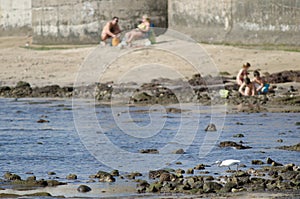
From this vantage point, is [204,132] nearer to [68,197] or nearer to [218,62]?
[68,197]

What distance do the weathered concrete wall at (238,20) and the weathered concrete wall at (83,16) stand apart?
2.26ft

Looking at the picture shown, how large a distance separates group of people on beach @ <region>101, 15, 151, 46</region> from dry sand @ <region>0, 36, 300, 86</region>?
0.28 meters

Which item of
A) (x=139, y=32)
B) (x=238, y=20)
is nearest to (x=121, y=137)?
(x=238, y=20)

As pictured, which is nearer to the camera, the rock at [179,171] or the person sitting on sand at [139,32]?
the rock at [179,171]

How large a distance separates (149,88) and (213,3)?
442cm

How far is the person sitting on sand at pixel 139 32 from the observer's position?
22.8 metres

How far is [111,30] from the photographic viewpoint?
23406 mm

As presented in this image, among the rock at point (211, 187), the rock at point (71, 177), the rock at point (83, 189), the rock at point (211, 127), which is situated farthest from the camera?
the rock at point (211, 127)

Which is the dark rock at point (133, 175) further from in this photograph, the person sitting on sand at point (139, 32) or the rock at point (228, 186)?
the person sitting on sand at point (139, 32)

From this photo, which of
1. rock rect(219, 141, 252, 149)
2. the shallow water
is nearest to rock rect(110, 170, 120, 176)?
the shallow water

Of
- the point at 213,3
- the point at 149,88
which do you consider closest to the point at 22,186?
the point at 149,88

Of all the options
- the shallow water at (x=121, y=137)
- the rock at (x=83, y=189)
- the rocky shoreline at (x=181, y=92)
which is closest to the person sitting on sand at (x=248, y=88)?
the rocky shoreline at (x=181, y=92)

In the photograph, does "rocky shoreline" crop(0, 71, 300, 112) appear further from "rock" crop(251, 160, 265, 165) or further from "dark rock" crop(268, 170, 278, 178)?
A: "dark rock" crop(268, 170, 278, 178)

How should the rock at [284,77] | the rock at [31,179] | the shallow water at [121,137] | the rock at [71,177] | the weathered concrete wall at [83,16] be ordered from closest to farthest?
1. the rock at [31,179]
2. the rock at [71,177]
3. the shallow water at [121,137]
4. the rock at [284,77]
5. the weathered concrete wall at [83,16]
